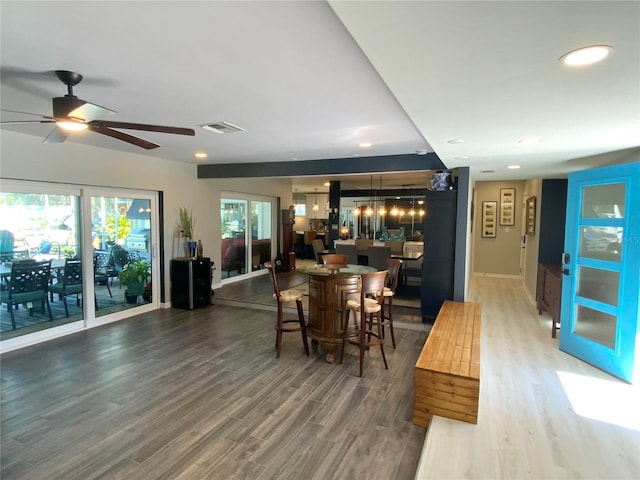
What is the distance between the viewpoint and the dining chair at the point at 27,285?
14.0 feet

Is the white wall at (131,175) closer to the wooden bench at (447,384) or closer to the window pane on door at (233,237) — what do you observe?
the window pane on door at (233,237)

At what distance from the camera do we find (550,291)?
16.0 ft

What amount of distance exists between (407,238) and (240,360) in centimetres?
768

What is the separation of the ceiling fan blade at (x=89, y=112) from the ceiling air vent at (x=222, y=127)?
1246 mm

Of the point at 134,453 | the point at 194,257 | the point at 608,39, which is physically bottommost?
the point at 134,453

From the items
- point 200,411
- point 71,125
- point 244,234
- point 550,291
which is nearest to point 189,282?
point 244,234

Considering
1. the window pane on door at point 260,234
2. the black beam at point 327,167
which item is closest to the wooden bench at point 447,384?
the black beam at point 327,167

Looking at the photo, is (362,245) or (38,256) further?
(362,245)

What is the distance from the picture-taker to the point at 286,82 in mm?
2391

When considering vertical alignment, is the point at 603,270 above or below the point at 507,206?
below

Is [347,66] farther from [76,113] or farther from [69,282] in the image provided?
[69,282]

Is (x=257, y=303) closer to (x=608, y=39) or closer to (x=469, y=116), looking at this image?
(x=469, y=116)

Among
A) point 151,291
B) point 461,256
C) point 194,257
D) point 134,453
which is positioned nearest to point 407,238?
point 461,256

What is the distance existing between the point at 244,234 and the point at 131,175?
10.8 ft
